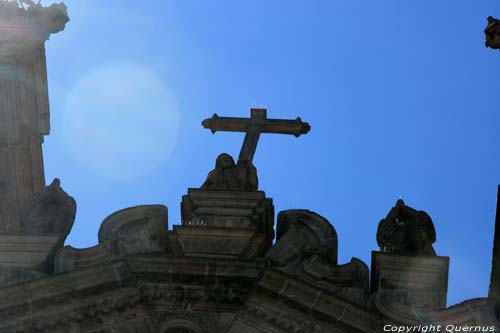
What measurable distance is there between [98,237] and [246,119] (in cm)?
468

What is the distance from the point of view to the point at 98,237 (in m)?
19.2

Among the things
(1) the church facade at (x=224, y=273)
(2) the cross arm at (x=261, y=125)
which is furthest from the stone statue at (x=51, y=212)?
(2) the cross arm at (x=261, y=125)

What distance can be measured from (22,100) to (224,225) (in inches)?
287

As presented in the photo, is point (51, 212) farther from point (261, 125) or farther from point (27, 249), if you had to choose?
point (261, 125)

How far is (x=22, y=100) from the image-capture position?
83.8 feet

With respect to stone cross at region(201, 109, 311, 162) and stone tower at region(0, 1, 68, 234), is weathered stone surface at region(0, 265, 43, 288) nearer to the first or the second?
stone cross at region(201, 109, 311, 162)

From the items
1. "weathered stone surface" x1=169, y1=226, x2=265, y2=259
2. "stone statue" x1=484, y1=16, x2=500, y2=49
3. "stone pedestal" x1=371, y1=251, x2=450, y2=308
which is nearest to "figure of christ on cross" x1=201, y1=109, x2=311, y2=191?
"weathered stone surface" x1=169, y1=226, x2=265, y2=259

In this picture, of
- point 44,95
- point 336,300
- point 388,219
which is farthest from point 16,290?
point 44,95

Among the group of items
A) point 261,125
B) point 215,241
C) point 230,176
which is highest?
point 261,125

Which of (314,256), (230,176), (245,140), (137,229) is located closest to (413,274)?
(314,256)

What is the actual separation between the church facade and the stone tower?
188 inches

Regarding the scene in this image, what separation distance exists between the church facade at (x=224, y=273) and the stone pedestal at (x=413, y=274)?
13mm

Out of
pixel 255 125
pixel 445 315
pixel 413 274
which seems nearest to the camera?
pixel 445 315

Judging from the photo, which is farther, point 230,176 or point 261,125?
point 261,125
